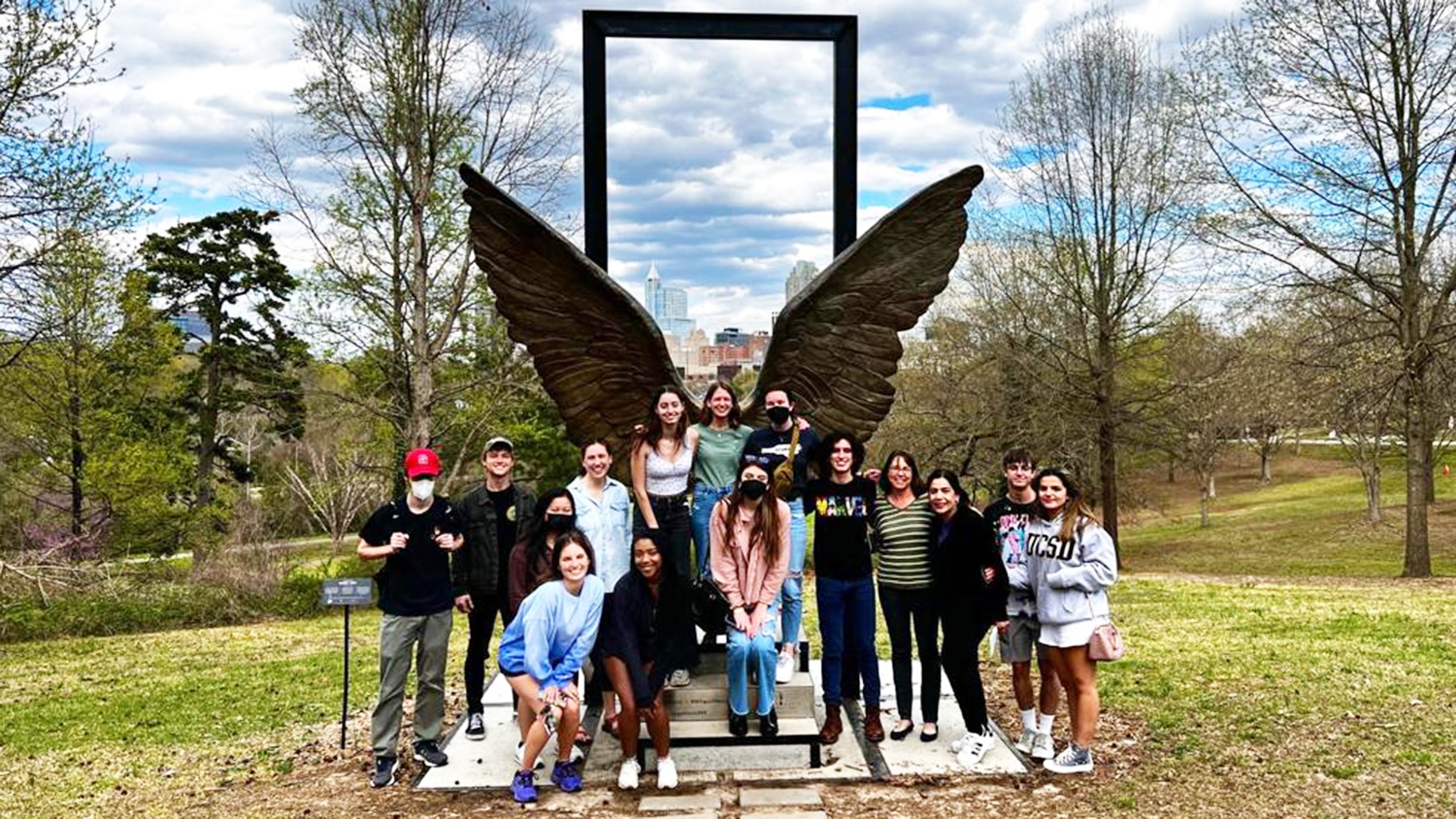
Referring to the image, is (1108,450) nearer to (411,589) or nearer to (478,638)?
(478,638)

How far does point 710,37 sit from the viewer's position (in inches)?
250

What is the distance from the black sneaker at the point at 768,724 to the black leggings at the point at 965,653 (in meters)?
0.94

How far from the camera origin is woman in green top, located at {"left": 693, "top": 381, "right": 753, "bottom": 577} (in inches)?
205

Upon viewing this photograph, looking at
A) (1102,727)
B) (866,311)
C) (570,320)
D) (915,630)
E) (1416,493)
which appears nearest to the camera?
(915,630)

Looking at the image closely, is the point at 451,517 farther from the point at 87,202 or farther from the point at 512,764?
the point at 87,202

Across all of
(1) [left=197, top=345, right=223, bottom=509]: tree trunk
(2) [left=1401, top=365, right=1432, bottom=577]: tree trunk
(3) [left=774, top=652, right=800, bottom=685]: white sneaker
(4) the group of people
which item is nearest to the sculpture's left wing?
(4) the group of people

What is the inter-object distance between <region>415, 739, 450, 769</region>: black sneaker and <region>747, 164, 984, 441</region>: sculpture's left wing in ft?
8.55

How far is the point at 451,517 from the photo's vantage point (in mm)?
5027

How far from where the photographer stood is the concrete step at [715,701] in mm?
5133

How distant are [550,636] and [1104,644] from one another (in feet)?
8.97

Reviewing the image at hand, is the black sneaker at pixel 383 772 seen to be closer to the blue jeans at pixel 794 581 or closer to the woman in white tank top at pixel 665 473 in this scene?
the woman in white tank top at pixel 665 473

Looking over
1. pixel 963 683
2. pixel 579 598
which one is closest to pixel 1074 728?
pixel 963 683

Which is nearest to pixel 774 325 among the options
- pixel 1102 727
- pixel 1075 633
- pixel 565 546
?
pixel 565 546

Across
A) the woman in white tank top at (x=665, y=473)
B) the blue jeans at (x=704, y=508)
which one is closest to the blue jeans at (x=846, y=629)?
the blue jeans at (x=704, y=508)
